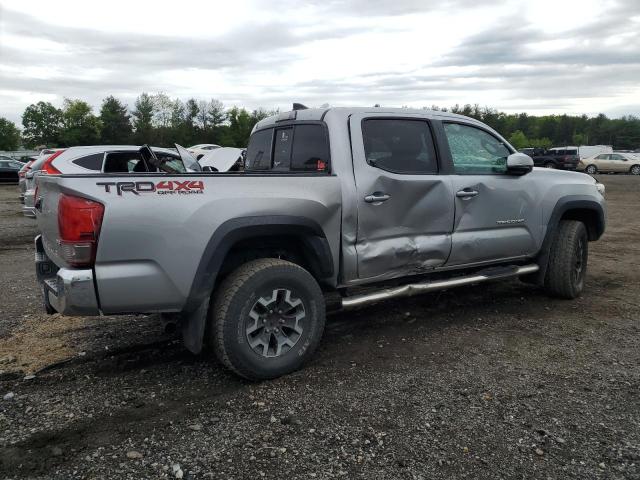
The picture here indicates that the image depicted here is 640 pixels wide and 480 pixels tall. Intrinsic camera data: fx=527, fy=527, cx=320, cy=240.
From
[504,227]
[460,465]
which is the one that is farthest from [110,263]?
[504,227]

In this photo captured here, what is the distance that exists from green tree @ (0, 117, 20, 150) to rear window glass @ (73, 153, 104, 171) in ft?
372

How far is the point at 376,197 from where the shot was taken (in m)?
4.01

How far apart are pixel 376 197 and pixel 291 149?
976 mm

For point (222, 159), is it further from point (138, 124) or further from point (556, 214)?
point (138, 124)

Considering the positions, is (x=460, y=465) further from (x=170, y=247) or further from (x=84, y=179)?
(x=84, y=179)

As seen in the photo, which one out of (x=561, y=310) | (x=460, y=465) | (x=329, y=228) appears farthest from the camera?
(x=561, y=310)

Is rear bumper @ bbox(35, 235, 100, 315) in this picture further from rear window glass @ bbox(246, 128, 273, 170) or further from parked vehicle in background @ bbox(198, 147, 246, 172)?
parked vehicle in background @ bbox(198, 147, 246, 172)

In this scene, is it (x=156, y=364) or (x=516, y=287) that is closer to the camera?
(x=156, y=364)

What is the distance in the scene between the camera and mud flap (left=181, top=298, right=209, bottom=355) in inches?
135

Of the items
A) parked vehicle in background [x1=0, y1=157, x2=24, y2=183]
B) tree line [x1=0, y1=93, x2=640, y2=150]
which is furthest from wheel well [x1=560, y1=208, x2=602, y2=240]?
tree line [x1=0, y1=93, x2=640, y2=150]

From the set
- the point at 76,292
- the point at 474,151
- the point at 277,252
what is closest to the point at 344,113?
the point at 277,252

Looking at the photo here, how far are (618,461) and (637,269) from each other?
17.3ft

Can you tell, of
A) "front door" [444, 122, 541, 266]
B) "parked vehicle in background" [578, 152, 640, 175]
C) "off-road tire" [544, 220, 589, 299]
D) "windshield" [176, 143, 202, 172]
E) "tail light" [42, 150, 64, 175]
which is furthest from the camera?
"parked vehicle in background" [578, 152, 640, 175]

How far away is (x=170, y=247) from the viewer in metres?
3.20
